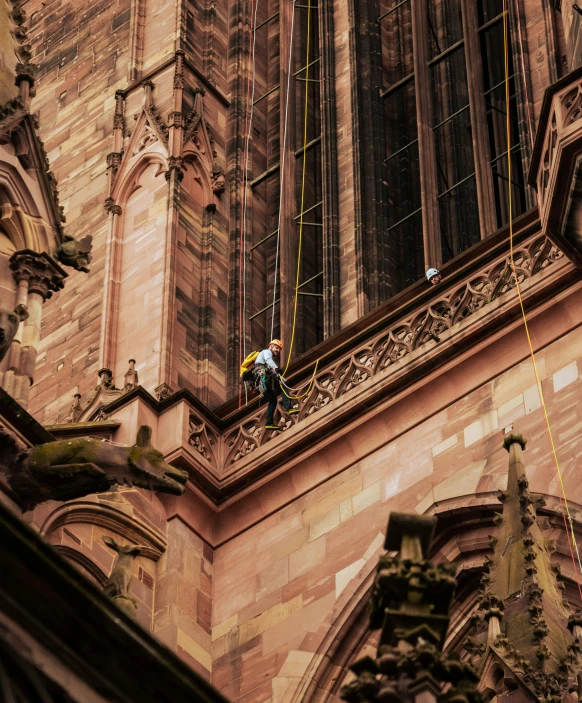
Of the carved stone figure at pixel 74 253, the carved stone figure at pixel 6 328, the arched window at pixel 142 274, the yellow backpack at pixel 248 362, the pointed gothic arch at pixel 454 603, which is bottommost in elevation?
the carved stone figure at pixel 6 328

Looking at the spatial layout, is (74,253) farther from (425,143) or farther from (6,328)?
(425,143)

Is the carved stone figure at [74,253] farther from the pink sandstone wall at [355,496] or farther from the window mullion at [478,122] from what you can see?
the window mullion at [478,122]

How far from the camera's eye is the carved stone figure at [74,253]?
11.3 metres

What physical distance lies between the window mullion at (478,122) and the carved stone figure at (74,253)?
8152mm

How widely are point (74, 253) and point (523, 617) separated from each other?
109 inches

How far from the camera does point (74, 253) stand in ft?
37.4

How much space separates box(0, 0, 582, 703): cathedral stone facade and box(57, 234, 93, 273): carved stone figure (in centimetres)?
2

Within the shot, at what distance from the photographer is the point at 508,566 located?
11.6 metres

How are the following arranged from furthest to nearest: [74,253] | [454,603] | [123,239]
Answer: [123,239], [454,603], [74,253]

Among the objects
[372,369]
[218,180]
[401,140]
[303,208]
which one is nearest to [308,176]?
[303,208]

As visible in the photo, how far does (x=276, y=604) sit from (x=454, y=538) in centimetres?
156

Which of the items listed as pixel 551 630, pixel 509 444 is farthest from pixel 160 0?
pixel 551 630

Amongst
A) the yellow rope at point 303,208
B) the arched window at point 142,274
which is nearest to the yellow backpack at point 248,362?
the yellow rope at point 303,208

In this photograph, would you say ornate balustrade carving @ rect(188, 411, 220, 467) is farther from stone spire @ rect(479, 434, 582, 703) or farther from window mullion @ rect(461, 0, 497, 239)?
stone spire @ rect(479, 434, 582, 703)
